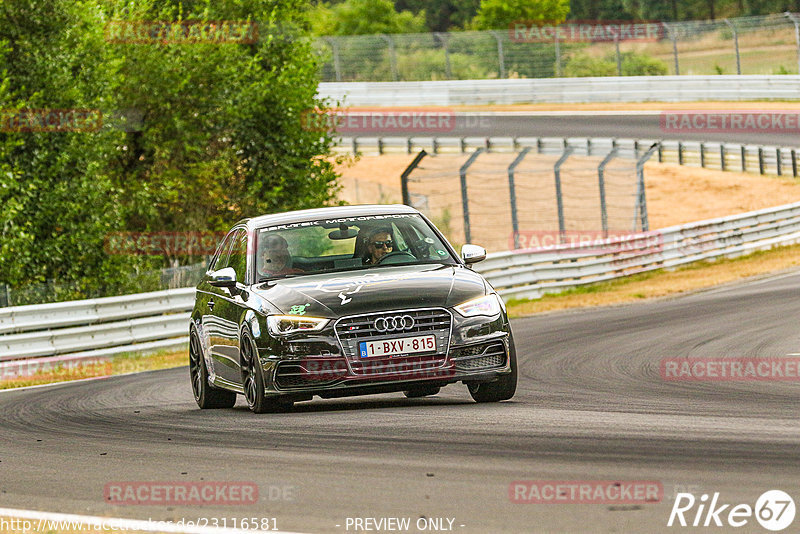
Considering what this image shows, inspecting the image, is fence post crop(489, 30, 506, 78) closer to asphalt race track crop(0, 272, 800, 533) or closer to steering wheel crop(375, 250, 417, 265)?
asphalt race track crop(0, 272, 800, 533)

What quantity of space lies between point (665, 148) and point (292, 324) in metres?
35.8

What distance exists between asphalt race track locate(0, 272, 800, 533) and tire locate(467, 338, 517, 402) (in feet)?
0.51

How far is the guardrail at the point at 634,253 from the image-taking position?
23203 mm

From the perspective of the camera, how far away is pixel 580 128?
149 feet

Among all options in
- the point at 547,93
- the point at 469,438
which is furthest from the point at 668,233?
the point at 547,93

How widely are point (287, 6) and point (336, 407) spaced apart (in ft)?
77.1

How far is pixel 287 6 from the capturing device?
105ft

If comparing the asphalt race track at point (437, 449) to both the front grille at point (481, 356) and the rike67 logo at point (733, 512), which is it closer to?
the rike67 logo at point (733, 512)

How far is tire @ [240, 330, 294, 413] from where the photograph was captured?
9.24 m
